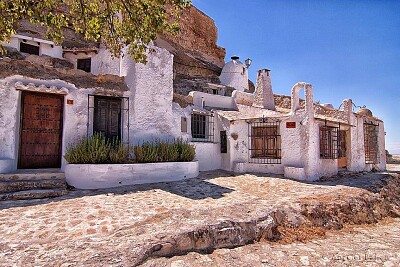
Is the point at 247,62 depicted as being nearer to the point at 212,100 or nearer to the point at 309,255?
the point at 212,100

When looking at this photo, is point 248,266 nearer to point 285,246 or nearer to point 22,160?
point 285,246

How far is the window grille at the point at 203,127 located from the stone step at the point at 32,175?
6.33 meters

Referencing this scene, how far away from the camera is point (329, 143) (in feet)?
36.0

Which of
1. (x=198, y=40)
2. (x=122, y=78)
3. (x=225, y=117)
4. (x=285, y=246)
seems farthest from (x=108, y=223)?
(x=198, y=40)

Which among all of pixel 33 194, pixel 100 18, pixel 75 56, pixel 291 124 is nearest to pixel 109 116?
pixel 33 194

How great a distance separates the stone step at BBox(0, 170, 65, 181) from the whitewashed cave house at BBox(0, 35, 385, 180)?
48 centimetres

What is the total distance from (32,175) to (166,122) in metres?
5.01

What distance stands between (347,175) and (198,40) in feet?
78.7

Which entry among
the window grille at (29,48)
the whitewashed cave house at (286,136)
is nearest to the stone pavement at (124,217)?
the whitewashed cave house at (286,136)

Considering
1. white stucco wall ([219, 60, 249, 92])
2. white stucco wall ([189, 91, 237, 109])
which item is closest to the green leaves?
white stucco wall ([189, 91, 237, 109])

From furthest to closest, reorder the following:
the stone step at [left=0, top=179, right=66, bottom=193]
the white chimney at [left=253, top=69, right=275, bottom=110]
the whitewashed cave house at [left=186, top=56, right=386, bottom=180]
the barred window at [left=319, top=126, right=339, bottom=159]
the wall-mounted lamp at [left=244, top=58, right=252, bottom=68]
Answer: the wall-mounted lamp at [left=244, top=58, right=252, bottom=68]
the white chimney at [left=253, top=69, right=275, bottom=110]
the barred window at [left=319, top=126, right=339, bottom=159]
the whitewashed cave house at [left=186, top=56, right=386, bottom=180]
the stone step at [left=0, top=179, right=66, bottom=193]

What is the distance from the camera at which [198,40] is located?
29.1 m

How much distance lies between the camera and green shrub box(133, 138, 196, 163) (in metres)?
8.27

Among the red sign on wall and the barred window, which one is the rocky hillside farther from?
the barred window
